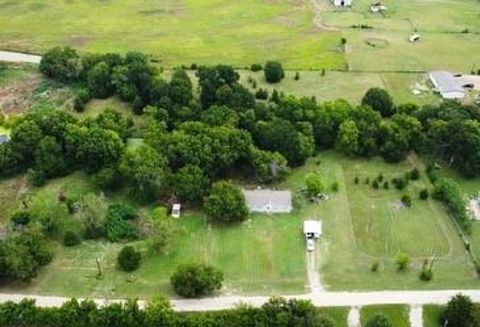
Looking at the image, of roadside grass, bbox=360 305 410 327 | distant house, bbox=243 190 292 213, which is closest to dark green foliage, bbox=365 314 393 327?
roadside grass, bbox=360 305 410 327

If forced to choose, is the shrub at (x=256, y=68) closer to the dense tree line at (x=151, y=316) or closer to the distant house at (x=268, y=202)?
the distant house at (x=268, y=202)

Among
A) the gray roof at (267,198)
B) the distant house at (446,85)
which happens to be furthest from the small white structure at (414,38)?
the gray roof at (267,198)

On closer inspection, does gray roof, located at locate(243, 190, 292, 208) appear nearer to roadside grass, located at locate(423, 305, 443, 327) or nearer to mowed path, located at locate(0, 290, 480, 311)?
mowed path, located at locate(0, 290, 480, 311)

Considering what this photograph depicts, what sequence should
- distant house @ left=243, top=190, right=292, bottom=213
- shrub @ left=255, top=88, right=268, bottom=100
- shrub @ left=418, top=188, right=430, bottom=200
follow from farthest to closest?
shrub @ left=255, top=88, right=268, bottom=100, shrub @ left=418, top=188, right=430, bottom=200, distant house @ left=243, top=190, right=292, bottom=213

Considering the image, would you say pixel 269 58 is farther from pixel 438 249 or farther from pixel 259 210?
pixel 438 249

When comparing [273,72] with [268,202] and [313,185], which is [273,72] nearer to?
[313,185]

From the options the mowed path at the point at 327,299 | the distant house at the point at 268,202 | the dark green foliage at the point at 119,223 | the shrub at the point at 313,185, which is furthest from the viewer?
the shrub at the point at 313,185

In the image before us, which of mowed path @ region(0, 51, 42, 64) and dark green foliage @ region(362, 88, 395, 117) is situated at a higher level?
mowed path @ region(0, 51, 42, 64)
